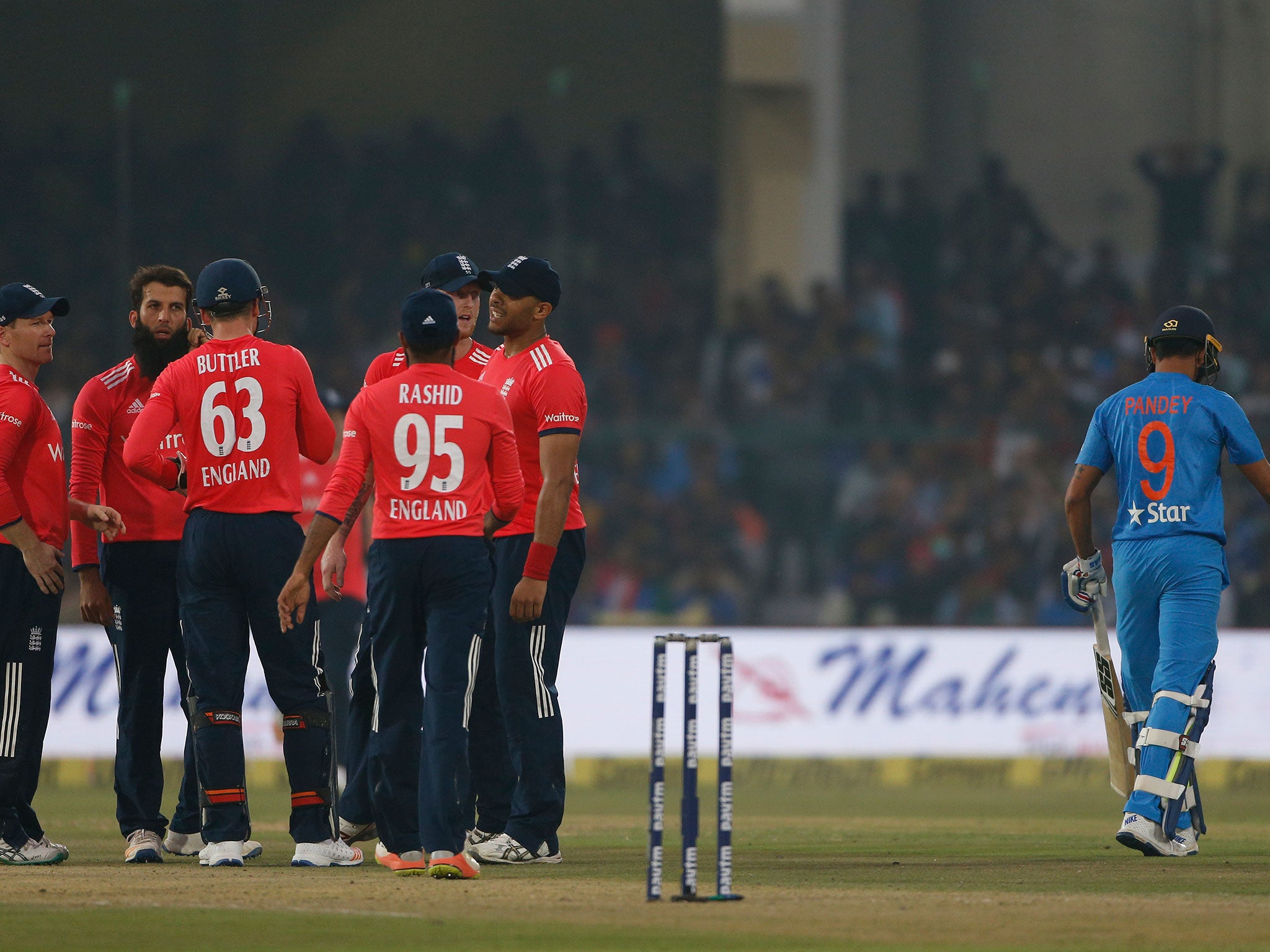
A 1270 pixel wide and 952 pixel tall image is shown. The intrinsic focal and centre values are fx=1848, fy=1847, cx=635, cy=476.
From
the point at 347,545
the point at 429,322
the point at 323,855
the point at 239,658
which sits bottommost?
the point at 323,855

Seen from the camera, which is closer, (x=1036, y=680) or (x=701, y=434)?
(x=1036, y=680)

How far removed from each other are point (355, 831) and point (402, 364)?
1.97 meters

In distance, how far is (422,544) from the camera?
676 cm

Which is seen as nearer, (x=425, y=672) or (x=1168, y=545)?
(x=425, y=672)

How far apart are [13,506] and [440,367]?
6.08 ft

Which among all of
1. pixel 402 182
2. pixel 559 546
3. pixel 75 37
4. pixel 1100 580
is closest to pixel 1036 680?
pixel 1100 580

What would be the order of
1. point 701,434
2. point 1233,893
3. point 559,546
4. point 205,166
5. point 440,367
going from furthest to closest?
point 205,166
point 701,434
point 559,546
point 440,367
point 1233,893

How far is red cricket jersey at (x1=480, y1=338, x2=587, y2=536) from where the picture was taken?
7.33 m

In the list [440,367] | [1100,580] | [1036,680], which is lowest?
[1036,680]

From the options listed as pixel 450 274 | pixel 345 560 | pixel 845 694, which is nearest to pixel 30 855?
pixel 345 560

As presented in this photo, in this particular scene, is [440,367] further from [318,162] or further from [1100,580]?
[318,162]

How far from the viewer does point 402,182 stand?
23.3m

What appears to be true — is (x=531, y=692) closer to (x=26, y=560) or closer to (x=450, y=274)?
(x=450, y=274)

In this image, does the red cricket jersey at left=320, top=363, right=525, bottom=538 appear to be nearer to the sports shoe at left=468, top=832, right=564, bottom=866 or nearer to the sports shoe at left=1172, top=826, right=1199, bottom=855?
the sports shoe at left=468, top=832, right=564, bottom=866
